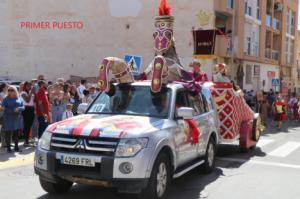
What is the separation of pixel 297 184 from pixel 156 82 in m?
3.30

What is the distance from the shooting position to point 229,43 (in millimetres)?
29375

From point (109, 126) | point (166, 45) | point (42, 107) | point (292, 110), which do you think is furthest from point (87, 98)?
point (292, 110)

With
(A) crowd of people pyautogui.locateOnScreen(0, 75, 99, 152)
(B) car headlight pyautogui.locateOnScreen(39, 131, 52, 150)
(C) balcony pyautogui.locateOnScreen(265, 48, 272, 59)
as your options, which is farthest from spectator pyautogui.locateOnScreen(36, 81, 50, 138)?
(C) balcony pyautogui.locateOnScreen(265, 48, 272, 59)

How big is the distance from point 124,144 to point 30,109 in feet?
22.0

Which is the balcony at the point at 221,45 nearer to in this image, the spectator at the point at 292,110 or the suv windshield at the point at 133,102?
the spectator at the point at 292,110

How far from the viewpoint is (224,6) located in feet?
92.6

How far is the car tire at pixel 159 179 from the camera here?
605cm

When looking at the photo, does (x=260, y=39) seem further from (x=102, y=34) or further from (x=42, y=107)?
(x=42, y=107)

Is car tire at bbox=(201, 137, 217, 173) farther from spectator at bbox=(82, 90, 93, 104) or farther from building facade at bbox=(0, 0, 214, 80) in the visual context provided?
building facade at bbox=(0, 0, 214, 80)

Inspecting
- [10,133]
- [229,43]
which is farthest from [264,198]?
[229,43]

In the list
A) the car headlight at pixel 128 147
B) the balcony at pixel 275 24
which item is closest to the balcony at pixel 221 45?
the balcony at pixel 275 24

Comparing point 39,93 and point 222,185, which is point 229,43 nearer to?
point 39,93

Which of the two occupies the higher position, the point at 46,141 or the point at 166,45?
the point at 166,45

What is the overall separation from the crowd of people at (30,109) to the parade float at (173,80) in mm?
3336
